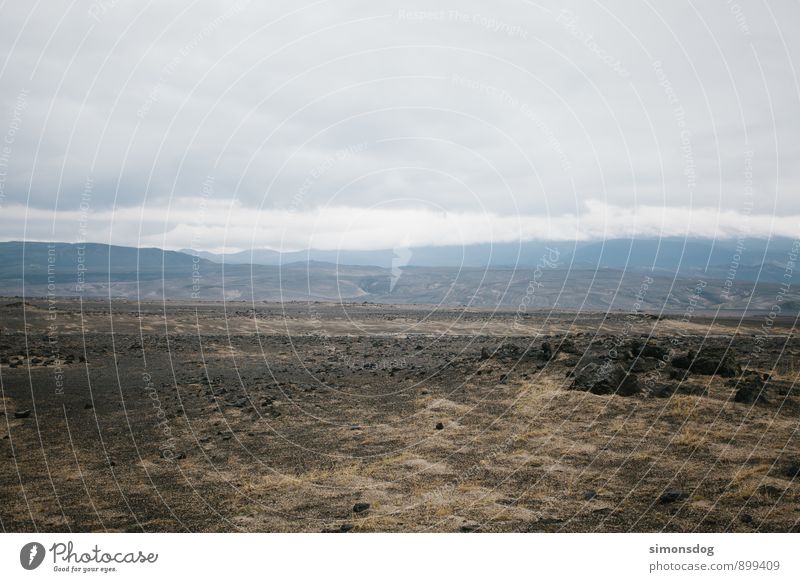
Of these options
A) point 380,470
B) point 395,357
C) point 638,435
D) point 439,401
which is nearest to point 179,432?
point 380,470

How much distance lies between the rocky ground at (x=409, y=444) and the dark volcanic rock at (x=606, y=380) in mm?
88

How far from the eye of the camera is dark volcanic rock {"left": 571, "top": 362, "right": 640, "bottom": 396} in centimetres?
1997

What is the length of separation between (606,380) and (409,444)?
30.4 ft

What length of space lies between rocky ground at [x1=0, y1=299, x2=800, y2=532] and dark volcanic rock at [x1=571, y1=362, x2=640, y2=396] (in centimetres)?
9

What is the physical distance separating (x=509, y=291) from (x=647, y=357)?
168 metres

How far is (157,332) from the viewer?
49500 mm

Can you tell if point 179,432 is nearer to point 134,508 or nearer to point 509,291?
point 134,508

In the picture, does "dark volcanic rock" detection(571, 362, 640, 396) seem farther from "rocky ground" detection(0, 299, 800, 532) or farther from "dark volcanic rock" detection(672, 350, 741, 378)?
"dark volcanic rock" detection(672, 350, 741, 378)

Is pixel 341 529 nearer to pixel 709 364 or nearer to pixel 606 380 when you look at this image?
pixel 606 380

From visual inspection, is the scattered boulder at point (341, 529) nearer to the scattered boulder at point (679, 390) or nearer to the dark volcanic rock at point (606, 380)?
the dark volcanic rock at point (606, 380)

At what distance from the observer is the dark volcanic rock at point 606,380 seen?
19969mm

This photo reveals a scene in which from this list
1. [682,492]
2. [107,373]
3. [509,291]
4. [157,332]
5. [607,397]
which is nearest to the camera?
[682,492]

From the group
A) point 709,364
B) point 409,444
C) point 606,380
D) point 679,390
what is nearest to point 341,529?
point 409,444

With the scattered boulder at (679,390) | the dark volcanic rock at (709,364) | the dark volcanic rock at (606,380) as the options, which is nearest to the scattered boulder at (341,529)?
the dark volcanic rock at (606,380)
